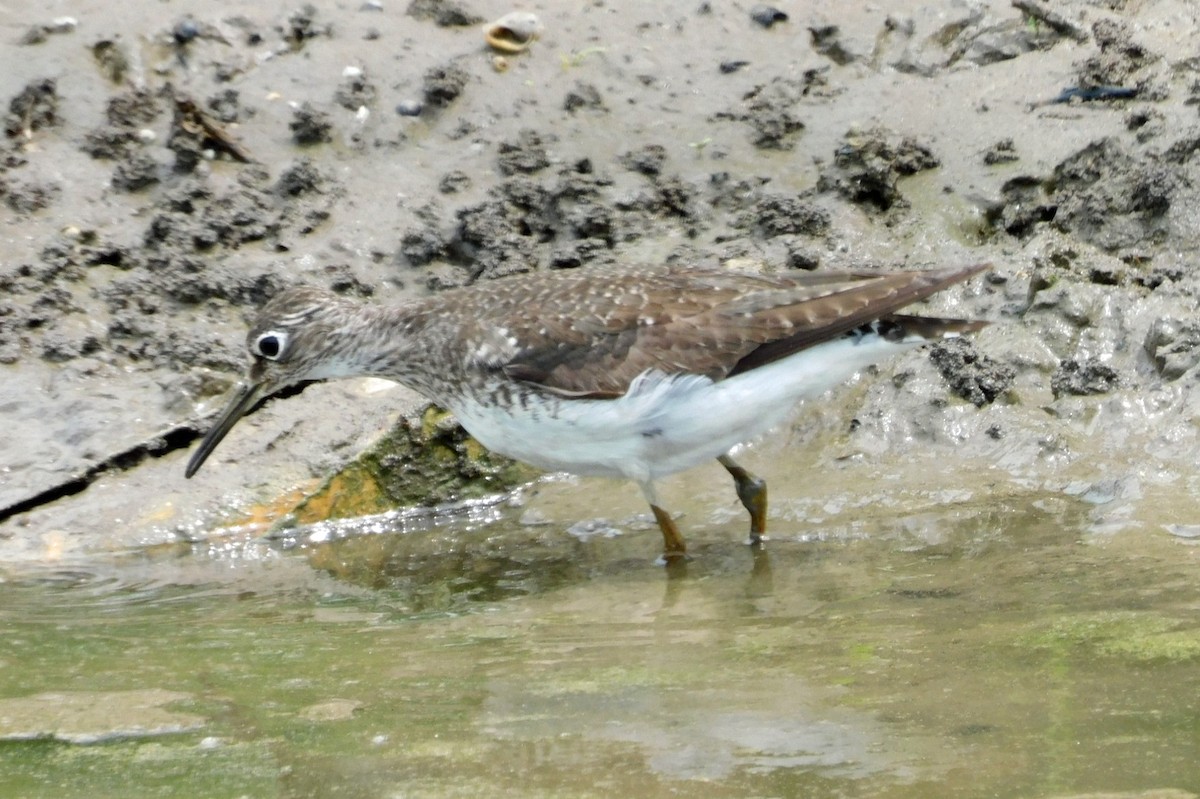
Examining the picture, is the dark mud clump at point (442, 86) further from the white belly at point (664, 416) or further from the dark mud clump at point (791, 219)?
the white belly at point (664, 416)

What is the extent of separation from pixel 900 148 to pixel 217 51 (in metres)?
4.62

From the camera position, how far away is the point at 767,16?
10.1 metres

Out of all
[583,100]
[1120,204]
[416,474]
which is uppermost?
[1120,204]

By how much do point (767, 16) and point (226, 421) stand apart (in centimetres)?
482

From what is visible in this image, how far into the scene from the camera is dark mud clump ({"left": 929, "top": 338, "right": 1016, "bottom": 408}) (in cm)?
740

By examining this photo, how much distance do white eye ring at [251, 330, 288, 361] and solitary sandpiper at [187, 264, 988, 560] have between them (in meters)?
0.87

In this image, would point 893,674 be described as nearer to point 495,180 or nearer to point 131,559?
point 131,559

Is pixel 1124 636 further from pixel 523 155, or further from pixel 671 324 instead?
pixel 523 155

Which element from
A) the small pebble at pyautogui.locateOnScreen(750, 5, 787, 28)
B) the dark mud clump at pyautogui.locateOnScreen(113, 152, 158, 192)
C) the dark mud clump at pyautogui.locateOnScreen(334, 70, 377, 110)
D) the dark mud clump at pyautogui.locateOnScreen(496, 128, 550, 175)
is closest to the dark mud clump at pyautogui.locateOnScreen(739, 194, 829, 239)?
the dark mud clump at pyautogui.locateOnScreen(496, 128, 550, 175)

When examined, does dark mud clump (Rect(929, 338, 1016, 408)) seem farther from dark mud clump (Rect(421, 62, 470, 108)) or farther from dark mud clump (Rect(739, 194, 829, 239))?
dark mud clump (Rect(421, 62, 470, 108))

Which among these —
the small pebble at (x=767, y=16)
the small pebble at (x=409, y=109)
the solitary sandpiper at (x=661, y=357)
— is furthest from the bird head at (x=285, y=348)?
the small pebble at (x=767, y=16)

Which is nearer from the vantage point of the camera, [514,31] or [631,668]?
[631,668]

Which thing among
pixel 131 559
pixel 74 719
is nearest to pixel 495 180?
pixel 131 559

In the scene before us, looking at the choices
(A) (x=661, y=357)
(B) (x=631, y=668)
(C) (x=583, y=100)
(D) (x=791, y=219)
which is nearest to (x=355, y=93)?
(C) (x=583, y=100)
